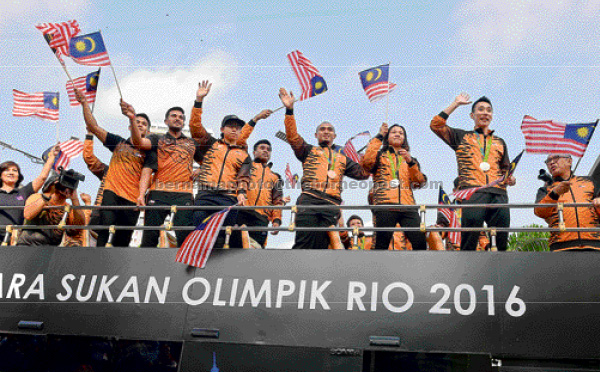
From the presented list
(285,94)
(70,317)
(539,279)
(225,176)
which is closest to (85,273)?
(70,317)

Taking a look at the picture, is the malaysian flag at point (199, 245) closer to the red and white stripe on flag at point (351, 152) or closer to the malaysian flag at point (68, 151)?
the red and white stripe on flag at point (351, 152)

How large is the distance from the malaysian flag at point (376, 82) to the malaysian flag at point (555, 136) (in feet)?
6.44

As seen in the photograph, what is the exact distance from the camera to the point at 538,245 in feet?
53.2

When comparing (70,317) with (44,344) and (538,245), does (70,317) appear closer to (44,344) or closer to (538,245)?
(44,344)

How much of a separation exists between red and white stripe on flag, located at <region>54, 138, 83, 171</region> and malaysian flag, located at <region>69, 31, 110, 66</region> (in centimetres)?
220

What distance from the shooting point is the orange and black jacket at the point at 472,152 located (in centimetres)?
629

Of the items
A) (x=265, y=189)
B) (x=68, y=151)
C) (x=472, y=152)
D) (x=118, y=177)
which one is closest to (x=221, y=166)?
→ (x=118, y=177)

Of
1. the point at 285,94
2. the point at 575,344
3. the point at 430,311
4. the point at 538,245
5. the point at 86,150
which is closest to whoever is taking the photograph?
the point at 575,344

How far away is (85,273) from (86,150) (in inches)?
93.7

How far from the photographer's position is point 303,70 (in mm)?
7453

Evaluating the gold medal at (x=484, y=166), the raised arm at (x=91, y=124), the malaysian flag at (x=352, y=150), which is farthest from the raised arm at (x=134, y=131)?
the gold medal at (x=484, y=166)

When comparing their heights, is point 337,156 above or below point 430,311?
above

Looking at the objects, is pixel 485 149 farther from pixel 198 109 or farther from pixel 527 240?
pixel 198 109

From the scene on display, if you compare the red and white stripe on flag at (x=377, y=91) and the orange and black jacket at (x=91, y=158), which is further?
the orange and black jacket at (x=91, y=158)
